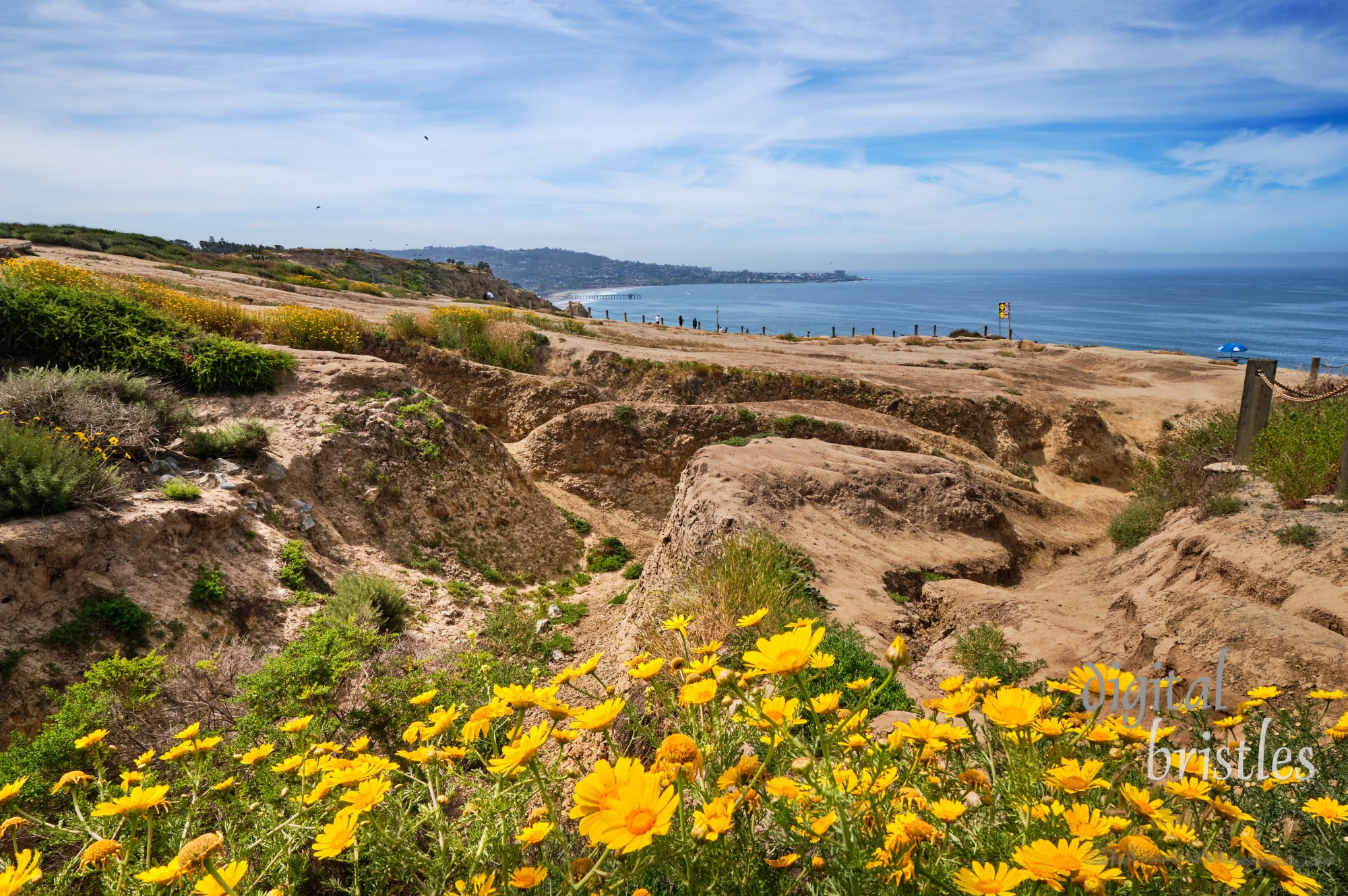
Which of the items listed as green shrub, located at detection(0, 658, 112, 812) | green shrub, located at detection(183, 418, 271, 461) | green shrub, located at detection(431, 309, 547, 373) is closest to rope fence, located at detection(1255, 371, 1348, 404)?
green shrub, located at detection(0, 658, 112, 812)

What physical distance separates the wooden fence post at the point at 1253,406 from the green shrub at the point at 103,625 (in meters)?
15.6

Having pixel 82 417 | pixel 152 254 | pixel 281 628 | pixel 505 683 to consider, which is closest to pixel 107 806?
pixel 505 683

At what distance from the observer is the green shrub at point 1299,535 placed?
697cm

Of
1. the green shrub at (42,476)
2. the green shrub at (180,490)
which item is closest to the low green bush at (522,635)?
the green shrub at (180,490)

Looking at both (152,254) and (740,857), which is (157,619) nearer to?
(740,857)

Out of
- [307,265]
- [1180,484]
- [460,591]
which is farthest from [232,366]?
[307,265]

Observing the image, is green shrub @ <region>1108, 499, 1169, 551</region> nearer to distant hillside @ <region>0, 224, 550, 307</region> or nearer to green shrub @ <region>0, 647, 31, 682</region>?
green shrub @ <region>0, 647, 31, 682</region>

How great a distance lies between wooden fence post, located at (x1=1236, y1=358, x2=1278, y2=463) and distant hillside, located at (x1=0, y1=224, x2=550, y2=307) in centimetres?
3399

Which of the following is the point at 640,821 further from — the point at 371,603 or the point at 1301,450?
the point at 1301,450

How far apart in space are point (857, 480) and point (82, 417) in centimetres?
1200

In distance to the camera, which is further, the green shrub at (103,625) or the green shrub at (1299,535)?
the green shrub at (103,625)

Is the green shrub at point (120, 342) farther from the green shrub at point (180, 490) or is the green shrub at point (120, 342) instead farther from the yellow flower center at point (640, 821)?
the yellow flower center at point (640, 821)

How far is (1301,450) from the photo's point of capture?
30.8ft

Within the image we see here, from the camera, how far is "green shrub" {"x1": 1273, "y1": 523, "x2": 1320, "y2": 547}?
22.9ft
